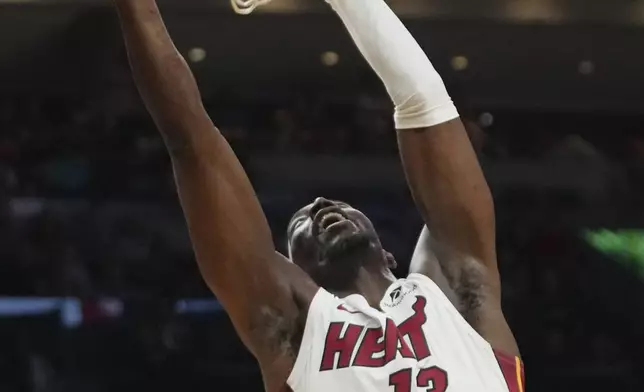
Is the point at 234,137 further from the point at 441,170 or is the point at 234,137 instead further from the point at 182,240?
the point at 441,170

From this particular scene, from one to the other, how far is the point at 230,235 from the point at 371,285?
323 mm

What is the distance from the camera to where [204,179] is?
4.44ft

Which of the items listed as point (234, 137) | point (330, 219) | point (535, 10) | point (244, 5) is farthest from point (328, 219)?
point (234, 137)

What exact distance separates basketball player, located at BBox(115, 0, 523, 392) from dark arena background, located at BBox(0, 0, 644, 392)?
2847mm

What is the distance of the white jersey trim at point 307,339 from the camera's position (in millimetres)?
1399

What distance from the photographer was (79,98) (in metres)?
4.97

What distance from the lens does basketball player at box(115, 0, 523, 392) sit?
1360mm

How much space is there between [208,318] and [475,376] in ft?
11.1

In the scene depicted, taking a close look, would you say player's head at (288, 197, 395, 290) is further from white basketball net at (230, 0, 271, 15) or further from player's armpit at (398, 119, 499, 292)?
white basketball net at (230, 0, 271, 15)

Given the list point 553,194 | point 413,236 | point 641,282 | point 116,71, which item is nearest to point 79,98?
point 116,71

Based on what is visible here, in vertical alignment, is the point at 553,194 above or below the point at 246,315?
below

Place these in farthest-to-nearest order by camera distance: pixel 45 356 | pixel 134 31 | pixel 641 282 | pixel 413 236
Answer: pixel 641 282, pixel 413 236, pixel 45 356, pixel 134 31

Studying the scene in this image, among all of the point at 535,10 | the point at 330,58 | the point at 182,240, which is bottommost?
the point at 182,240

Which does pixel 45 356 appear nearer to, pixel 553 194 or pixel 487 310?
pixel 553 194
